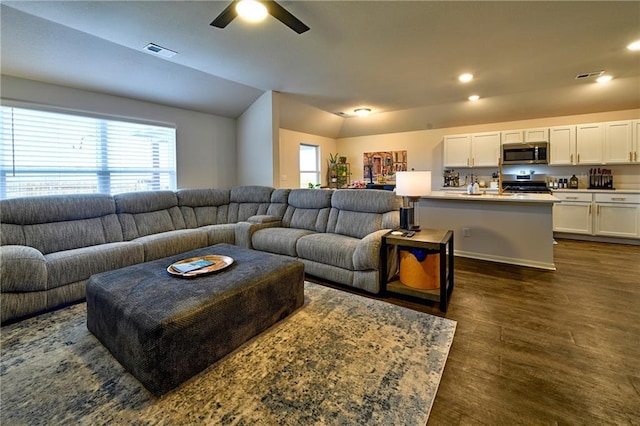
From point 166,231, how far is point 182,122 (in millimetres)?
1930

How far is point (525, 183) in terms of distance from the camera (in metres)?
5.66

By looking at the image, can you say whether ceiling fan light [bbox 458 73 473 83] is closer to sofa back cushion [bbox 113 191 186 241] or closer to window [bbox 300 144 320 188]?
window [bbox 300 144 320 188]

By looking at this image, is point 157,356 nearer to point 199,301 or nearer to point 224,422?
point 199,301

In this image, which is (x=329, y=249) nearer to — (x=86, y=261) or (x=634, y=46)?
(x=86, y=261)

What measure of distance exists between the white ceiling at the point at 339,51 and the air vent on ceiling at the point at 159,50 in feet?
0.29

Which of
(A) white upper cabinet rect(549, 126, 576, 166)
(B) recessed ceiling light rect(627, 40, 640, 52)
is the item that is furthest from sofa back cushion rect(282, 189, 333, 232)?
(A) white upper cabinet rect(549, 126, 576, 166)

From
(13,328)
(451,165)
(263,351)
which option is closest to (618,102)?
(451,165)

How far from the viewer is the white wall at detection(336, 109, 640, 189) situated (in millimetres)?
5070

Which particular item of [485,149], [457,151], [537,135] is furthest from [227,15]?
[537,135]

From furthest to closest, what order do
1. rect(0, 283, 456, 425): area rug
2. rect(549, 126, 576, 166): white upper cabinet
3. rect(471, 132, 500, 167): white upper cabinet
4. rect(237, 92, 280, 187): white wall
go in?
rect(471, 132, 500, 167): white upper cabinet, rect(549, 126, 576, 166): white upper cabinet, rect(237, 92, 280, 187): white wall, rect(0, 283, 456, 425): area rug

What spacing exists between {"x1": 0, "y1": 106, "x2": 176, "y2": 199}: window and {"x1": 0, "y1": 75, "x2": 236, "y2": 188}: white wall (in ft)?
0.43

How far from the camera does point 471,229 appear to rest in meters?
4.11

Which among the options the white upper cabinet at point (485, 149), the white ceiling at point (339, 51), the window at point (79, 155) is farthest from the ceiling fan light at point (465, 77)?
the window at point (79, 155)

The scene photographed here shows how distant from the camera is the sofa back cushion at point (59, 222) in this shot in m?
2.81
